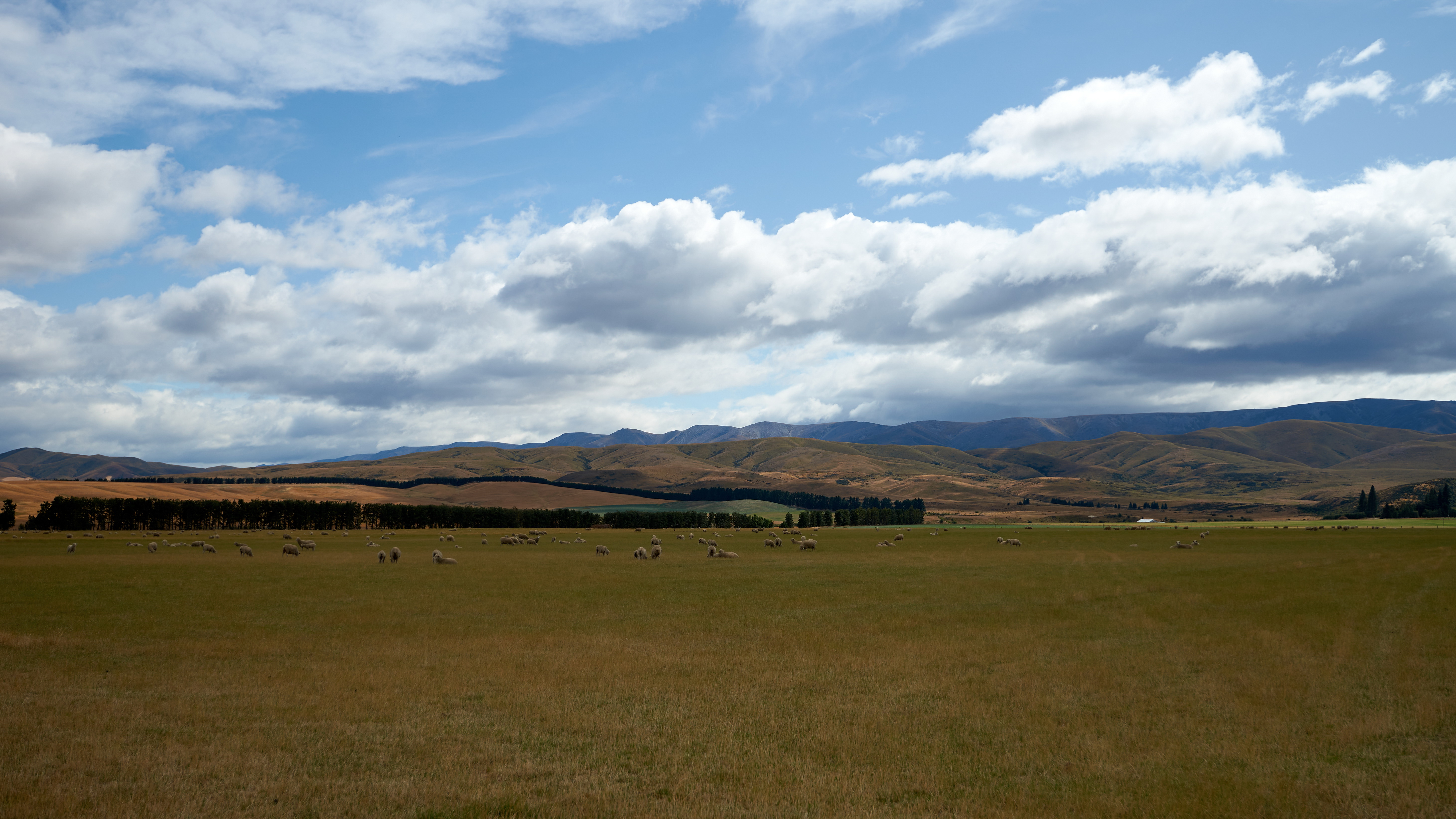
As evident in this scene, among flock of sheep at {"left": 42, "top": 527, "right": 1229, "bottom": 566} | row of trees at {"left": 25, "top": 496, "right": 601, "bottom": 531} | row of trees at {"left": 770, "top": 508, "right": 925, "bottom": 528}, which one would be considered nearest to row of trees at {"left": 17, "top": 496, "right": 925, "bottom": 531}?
row of trees at {"left": 25, "top": 496, "right": 601, "bottom": 531}

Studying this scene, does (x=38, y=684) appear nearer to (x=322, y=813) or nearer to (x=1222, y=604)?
(x=322, y=813)

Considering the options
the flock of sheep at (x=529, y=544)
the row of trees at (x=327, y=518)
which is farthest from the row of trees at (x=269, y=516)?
the flock of sheep at (x=529, y=544)

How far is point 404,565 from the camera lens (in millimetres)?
51875

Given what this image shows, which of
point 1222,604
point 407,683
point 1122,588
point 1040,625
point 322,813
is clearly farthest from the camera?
point 1122,588

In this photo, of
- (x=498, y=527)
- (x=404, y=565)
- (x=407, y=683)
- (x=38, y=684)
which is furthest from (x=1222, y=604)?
(x=498, y=527)

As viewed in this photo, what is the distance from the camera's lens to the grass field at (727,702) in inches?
441

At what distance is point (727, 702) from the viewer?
1650cm

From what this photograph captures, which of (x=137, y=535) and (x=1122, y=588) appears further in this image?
(x=137, y=535)

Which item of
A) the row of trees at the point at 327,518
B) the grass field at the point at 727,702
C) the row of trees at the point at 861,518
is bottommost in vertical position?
the row of trees at the point at 861,518

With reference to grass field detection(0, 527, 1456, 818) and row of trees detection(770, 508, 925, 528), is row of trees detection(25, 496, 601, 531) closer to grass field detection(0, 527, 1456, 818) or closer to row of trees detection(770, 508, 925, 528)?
row of trees detection(770, 508, 925, 528)

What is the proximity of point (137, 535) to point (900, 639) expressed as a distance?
105m

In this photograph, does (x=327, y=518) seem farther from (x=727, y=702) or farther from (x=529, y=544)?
(x=727, y=702)

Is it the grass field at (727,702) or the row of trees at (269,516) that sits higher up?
the grass field at (727,702)

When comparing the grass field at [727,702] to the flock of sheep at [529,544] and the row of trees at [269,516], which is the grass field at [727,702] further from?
the row of trees at [269,516]
